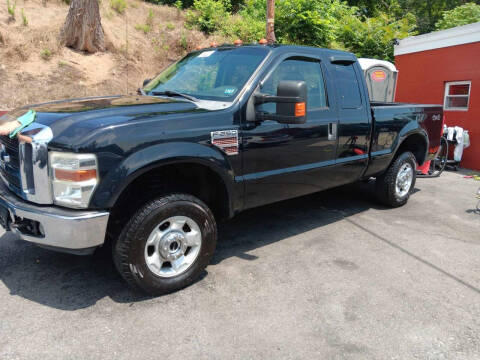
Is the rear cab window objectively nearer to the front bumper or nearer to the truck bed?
the truck bed

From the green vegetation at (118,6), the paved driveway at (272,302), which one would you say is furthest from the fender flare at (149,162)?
the green vegetation at (118,6)

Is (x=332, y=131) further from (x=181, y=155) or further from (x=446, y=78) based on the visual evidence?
(x=446, y=78)

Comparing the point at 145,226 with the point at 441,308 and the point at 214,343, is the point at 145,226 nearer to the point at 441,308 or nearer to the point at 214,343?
the point at 214,343

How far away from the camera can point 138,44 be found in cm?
1628

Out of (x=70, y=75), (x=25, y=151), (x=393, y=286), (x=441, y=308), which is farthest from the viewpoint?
(x=70, y=75)

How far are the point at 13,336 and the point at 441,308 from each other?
10.2 feet

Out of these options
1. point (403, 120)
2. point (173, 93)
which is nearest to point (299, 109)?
point (173, 93)

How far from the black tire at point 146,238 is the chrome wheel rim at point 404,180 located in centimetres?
332

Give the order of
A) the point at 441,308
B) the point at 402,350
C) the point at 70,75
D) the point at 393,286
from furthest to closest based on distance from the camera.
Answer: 1. the point at 70,75
2. the point at 393,286
3. the point at 441,308
4. the point at 402,350

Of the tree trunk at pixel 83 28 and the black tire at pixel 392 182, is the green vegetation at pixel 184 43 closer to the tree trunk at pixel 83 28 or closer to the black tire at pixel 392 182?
the tree trunk at pixel 83 28

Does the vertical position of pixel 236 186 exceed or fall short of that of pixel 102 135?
it falls short

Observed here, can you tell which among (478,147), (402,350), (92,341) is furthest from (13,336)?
(478,147)

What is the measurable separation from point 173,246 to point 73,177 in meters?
0.97

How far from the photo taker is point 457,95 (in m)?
9.34
